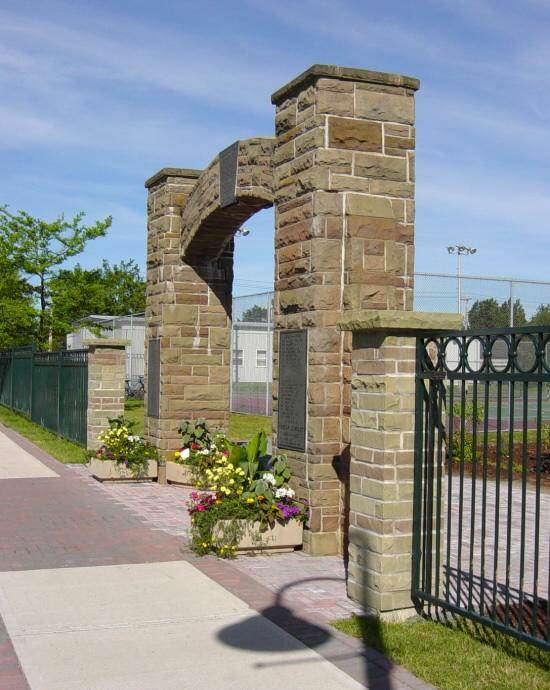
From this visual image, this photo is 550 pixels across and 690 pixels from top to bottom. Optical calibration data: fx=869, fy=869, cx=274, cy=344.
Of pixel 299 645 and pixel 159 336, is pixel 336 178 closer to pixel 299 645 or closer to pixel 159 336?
pixel 299 645

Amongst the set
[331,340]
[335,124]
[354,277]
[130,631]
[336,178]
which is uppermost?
[335,124]

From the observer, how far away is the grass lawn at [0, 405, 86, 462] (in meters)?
16.0

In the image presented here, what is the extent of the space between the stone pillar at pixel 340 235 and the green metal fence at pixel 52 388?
347 inches

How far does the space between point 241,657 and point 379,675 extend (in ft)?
2.77

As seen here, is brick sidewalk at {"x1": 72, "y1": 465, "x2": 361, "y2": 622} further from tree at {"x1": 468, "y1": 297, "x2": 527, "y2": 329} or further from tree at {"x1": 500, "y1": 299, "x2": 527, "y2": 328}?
tree at {"x1": 500, "y1": 299, "x2": 527, "y2": 328}

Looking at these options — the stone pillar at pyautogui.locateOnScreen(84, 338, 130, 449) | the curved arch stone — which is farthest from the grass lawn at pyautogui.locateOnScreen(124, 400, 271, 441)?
the curved arch stone

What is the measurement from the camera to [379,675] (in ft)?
16.2

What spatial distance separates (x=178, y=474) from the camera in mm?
12820

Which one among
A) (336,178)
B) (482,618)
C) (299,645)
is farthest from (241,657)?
(336,178)

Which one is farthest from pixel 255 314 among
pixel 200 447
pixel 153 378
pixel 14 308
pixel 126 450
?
pixel 200 447

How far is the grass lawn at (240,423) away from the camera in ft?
67.9

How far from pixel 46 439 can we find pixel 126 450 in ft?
21.7

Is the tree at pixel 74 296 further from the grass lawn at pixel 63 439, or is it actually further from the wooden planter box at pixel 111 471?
the wooden planter box at pixel 111 471

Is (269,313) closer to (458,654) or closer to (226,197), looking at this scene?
(226,197)
